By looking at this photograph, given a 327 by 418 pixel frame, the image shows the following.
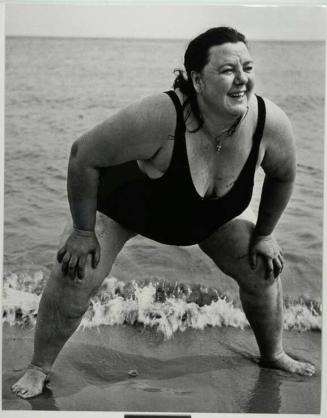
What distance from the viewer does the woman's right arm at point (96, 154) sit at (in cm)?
204

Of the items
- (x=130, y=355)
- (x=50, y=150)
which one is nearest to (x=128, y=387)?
(x=130, y=355)

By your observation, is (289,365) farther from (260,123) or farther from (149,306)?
(260,123)

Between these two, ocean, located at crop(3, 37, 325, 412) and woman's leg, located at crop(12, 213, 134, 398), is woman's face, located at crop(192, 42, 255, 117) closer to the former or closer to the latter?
ocean, located at crop(3, 37, 325, 412)

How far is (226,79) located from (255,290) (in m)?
0.59

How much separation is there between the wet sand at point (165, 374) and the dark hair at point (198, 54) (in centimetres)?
61

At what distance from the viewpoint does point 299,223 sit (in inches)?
84.0

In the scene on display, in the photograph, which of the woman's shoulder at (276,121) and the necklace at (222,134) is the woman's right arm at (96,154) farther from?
the woman's shoulder at (276,121)

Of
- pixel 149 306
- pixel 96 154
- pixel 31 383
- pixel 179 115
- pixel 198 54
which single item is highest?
pixel 198 54

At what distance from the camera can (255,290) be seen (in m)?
2.14

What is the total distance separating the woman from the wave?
4 centimetres

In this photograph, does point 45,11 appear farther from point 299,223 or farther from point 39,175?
point 299,223

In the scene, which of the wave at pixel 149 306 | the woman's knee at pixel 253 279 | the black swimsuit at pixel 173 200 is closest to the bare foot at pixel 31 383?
the wave at pixel 149 306

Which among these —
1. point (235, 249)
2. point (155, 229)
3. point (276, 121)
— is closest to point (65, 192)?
point (155, 229)

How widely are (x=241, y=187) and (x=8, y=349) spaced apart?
0.79 m
